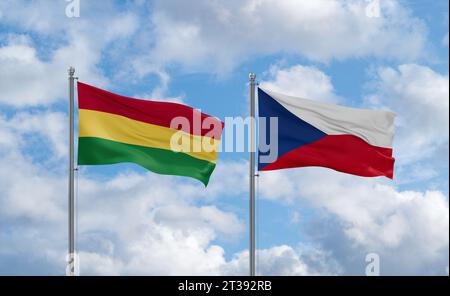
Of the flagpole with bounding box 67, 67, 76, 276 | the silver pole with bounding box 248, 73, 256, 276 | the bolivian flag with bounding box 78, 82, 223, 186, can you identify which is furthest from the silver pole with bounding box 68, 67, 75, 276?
the silver pole with bounding box 248, 73, 256, 276

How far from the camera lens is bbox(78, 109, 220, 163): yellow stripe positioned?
65.1 ft

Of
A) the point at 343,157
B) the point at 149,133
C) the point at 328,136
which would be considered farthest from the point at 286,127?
the point at 149,133

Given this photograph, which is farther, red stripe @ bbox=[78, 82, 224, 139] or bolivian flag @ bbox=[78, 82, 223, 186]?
red stripe @ bbox=[78, 82, 224, 139]

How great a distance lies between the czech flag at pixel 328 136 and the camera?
799 inches

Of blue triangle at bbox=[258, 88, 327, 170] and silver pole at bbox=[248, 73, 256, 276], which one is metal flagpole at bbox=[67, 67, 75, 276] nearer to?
silver pole at bbox=[248, 73, 256, 276]

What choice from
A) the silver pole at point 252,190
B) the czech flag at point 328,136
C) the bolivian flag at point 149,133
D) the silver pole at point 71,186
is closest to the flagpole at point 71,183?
the silver pole at point 71,186

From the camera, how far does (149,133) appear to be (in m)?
20.2

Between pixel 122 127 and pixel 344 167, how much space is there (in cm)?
642

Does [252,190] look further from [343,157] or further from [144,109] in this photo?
[144,109]

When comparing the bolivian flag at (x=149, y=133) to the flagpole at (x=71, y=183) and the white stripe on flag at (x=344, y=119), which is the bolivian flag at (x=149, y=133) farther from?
the white stripe on flag at (x=344, y=119)

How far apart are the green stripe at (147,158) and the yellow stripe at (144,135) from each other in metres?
0.14

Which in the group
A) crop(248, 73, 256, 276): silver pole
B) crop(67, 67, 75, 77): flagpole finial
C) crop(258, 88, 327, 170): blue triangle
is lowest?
crop(248, 73, 256, 276): silver pole
